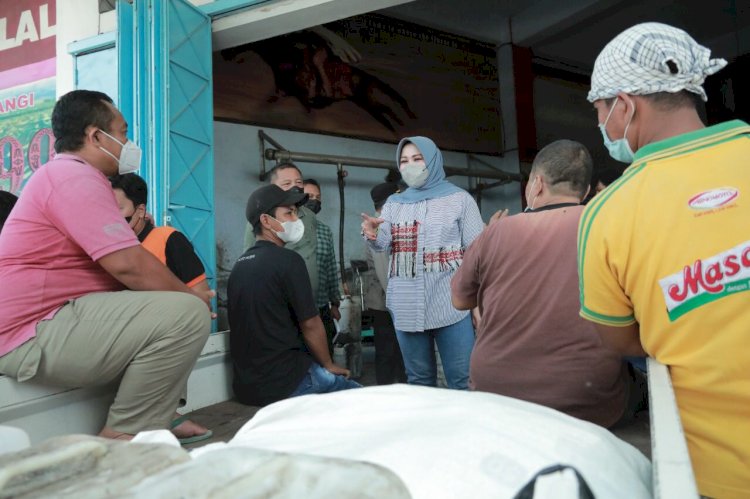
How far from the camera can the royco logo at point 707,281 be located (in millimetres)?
923

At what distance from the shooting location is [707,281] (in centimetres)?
95

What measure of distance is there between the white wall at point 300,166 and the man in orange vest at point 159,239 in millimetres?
2838

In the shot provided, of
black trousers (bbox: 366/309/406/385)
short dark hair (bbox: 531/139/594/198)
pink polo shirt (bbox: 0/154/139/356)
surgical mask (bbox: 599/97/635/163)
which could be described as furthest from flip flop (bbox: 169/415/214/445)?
surgical mask (bbox: 599/97/635/163)

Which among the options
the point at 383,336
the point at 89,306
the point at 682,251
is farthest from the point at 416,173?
the point at 682,251

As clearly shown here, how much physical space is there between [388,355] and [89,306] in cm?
221

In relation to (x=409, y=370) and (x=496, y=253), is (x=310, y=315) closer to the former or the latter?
(x=409, y=370)

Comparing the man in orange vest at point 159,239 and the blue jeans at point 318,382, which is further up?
the man in orange vest at point 159,239

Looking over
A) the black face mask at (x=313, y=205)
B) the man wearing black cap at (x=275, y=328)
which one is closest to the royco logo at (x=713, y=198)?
the man wearing black cap at (x=275, y=328)

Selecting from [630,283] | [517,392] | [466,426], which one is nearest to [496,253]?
[517,392]

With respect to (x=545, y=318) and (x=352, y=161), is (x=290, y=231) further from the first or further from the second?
(x=352, y=161)

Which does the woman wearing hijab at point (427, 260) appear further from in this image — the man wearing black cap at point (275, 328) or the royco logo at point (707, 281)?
the royco logo at point (707, 281)

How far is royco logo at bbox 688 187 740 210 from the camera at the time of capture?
94 centimetres

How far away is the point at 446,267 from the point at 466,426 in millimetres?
2115

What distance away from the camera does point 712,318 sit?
0.95 metres
